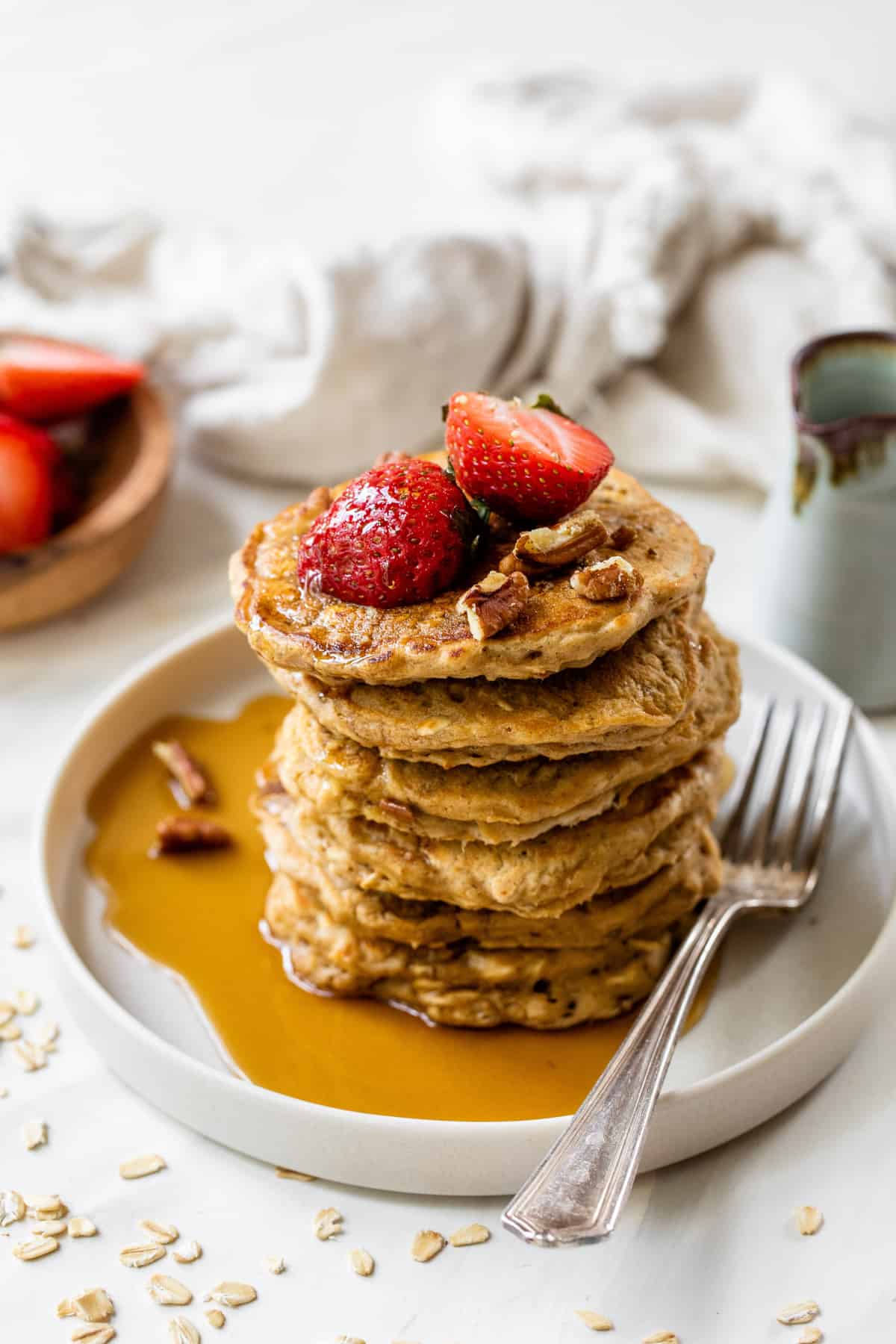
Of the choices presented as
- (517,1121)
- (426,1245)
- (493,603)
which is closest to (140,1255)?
(426,1245)

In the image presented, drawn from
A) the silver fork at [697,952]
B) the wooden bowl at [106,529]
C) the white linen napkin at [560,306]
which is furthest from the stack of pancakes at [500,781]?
the white linen napkin at [560,306]

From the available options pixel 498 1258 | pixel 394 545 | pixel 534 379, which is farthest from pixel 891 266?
pixel 498 1258

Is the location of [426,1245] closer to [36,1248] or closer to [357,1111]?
[357,1111]

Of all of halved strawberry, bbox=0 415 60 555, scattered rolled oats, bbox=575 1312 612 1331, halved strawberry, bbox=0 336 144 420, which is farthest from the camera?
halved strawberry, bbox=0 336 144 420

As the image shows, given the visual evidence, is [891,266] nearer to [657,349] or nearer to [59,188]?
[657,349]

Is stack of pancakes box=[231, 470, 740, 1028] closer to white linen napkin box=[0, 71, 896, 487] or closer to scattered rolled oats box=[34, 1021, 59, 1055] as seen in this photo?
scattered rolled oats box=[34, 1021, 59, 1055]

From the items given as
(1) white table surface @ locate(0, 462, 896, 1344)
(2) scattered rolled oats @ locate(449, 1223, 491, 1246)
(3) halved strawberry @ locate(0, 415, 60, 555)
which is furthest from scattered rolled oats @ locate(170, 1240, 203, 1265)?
(3) halved strawberry @ locate(0, 415, 60, 555)

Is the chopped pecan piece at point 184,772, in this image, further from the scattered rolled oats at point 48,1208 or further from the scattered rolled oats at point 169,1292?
the scattered rolled oats at point 169,1292
